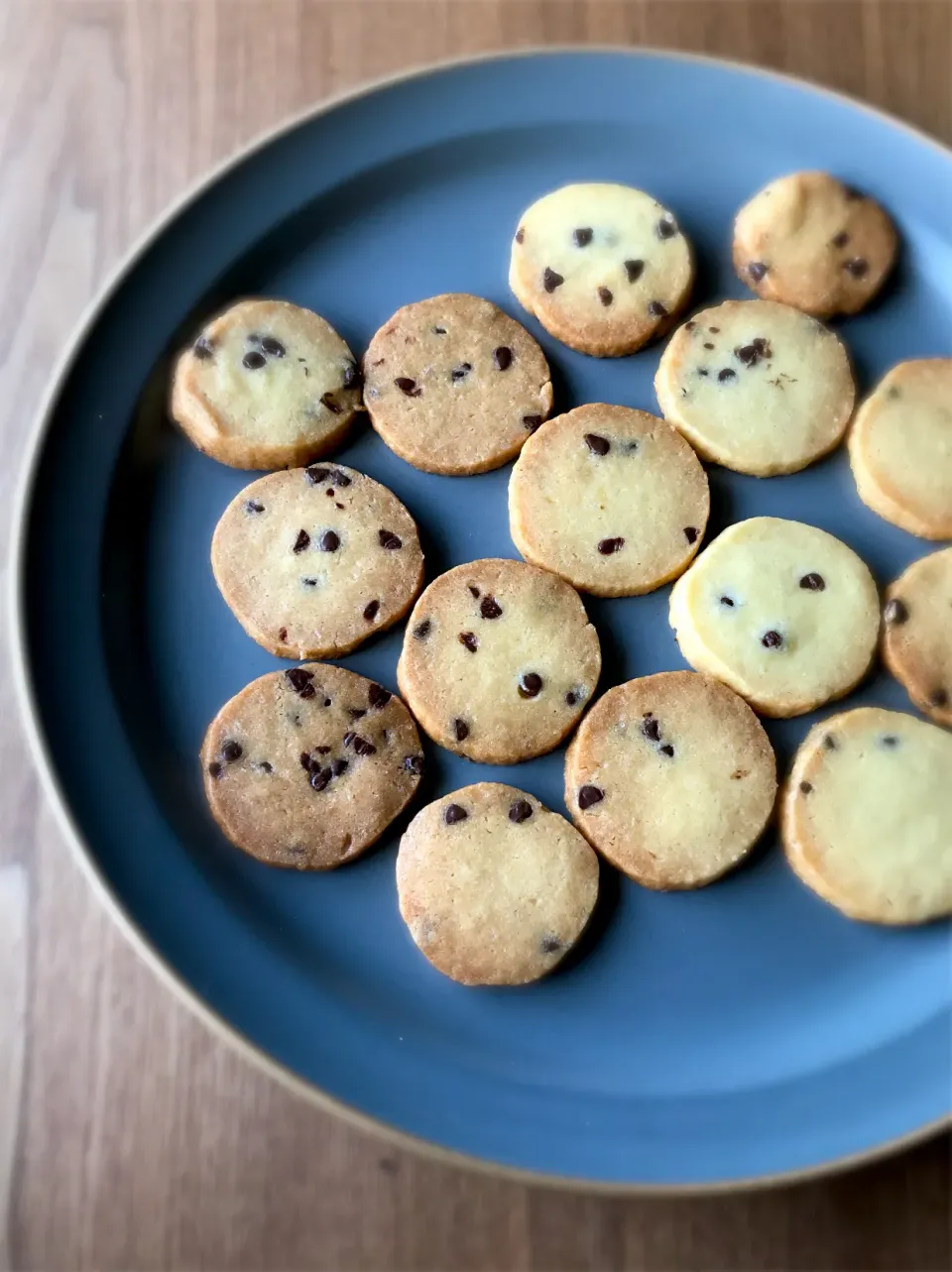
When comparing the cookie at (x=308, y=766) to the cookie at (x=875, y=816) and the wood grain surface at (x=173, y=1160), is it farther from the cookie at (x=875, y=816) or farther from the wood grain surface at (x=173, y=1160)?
the cookie at (x=875, y=816)

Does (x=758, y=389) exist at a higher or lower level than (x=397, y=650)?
higher

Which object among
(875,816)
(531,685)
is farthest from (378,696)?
(875,816)

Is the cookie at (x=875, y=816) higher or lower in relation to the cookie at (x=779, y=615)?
lower

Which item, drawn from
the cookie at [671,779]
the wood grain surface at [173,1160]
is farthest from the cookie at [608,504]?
the wood grain surface at [173,1160]

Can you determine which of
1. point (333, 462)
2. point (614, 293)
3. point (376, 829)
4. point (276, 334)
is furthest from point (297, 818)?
point (614, 293)

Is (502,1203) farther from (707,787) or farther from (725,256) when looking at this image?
(725,256)

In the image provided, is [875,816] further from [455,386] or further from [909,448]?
[455,386]
